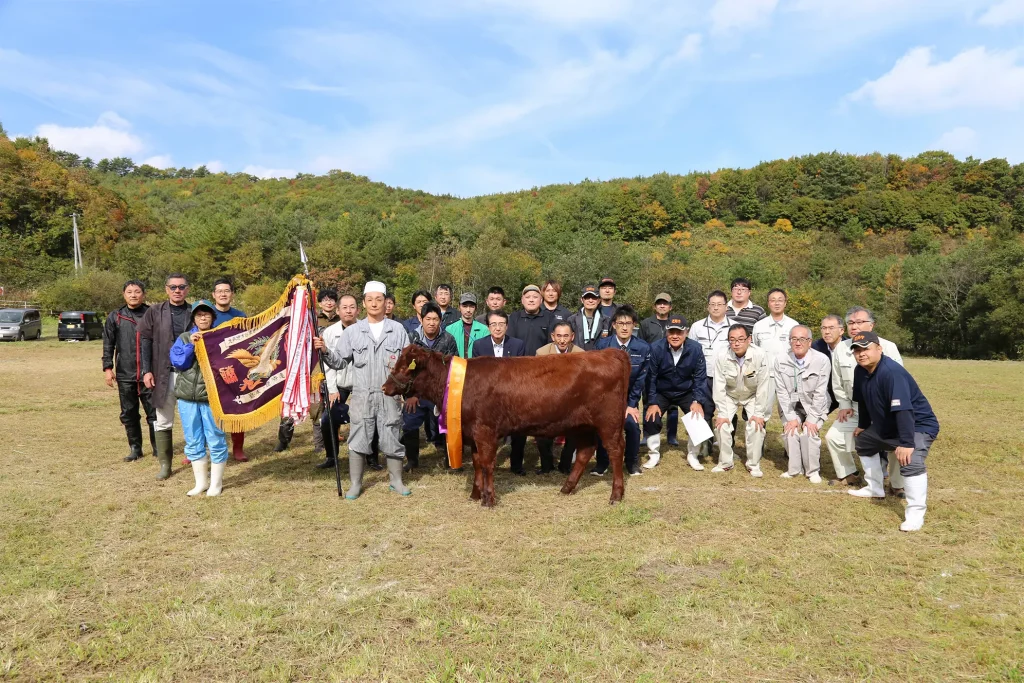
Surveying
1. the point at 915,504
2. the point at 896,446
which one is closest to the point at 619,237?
the point at 896,446

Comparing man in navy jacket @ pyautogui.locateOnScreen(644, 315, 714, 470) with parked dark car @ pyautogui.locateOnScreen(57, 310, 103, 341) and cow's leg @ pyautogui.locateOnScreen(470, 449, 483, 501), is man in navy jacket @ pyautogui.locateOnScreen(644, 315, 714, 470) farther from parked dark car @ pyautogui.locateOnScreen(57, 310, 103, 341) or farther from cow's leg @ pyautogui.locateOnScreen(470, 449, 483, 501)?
parked dark car @ pyautogui.locateOnScreen(57, 310, 103, 341)

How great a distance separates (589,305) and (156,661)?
6.21m

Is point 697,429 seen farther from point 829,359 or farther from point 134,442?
point 134,442

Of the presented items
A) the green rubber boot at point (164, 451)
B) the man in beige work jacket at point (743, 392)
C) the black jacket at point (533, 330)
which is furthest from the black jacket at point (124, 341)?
the man in beige work jacket at point (743, 392)

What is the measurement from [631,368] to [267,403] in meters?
4.40

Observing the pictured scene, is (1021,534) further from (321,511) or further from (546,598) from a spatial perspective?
(321,511)

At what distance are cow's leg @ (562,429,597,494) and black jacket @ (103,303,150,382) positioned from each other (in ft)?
19.1

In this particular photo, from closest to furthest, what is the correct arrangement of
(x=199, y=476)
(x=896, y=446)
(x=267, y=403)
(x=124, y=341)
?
(x=896, y=446)
(x=199, y=476)
(x=267, y=403)
(x=124, y=341)

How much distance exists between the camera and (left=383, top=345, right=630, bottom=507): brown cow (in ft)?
20.5

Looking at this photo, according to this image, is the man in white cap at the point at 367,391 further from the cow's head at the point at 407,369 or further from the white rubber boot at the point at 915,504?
the white rubber boot at the point at 915,504

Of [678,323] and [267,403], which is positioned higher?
[678,323]

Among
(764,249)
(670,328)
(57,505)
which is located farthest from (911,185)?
(57,505)

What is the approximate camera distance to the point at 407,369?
6.36 meters

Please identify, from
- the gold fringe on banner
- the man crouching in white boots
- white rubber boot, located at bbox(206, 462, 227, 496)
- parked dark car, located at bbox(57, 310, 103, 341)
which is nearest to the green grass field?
white rubber boot, located at bbox(206, 462, 227, 496)
